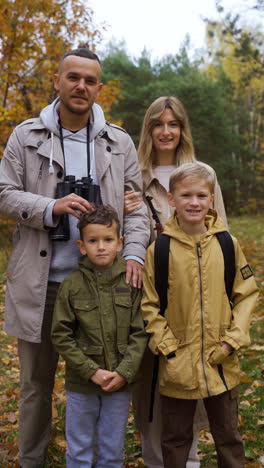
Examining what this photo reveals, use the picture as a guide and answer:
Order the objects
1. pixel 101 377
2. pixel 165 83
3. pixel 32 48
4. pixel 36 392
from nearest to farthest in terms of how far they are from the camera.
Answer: pixel 101 377 → pixel 36 392 → pixel 32 48 → pixel 165 83

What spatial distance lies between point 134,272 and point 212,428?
1.01 metres

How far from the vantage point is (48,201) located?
8.91 feet

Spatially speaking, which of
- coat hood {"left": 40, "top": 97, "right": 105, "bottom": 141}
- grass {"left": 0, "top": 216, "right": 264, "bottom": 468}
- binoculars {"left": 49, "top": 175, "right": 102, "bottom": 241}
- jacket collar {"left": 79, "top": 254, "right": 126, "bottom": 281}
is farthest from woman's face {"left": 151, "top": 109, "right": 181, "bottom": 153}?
grass {"left": 0, "top": 216, "right": 264, "bottom": 468}

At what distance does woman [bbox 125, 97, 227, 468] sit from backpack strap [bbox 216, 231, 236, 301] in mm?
598

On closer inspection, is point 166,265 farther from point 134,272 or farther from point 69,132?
point 69,132

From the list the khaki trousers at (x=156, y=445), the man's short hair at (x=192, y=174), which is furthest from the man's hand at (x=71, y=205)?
the khaki trousers at (x=156, y=445)

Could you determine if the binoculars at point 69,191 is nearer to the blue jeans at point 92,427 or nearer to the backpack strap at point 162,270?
the backpack strap at point 162,270

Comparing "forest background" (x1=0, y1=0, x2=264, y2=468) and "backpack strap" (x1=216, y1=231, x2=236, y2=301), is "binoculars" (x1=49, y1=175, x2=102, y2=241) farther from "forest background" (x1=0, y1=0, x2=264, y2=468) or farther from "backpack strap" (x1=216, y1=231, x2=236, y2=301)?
"forest background" (x1=0, y1=0, x2=264, y2=468)

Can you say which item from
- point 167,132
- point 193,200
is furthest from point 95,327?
point 167,132

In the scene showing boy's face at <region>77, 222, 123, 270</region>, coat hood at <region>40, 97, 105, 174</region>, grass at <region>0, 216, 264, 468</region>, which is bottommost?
grass at <region>0, 216, 264, 468</region>

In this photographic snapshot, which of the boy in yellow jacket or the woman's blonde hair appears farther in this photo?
the woman's blonde hair

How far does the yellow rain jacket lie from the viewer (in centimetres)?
257

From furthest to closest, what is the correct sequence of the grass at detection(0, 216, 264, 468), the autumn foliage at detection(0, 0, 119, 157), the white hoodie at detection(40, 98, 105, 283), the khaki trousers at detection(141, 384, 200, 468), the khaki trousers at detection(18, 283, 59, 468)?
the autumn foliage at detection(0, 0, 119, 157), the grass at detection(0, 216, 264, 468), the khaki trousers at detection(141, 384, 200, 468), the khaki trousers at detection(18, 283, 59, 468), the white hoodie at detection(40, 98, 105, 283)

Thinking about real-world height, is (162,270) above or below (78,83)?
below
